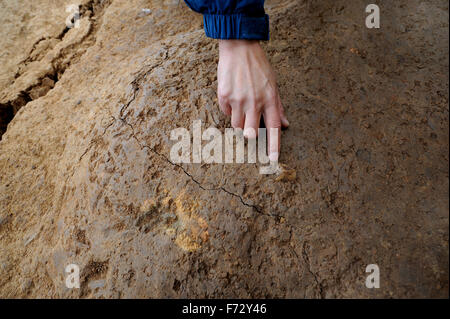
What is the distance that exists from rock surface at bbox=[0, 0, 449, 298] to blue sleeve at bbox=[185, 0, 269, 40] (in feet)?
0.68

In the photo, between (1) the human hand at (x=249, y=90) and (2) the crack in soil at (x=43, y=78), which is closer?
(1) the human hand at (x=249, y=90)

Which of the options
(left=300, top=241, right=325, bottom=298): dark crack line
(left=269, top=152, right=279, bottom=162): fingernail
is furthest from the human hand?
(left=300, top=241, right=325, bottom=298): dark crack line

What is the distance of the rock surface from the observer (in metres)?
0.91

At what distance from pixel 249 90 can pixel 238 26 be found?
0.19 meters

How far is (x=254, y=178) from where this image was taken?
39.1 inches

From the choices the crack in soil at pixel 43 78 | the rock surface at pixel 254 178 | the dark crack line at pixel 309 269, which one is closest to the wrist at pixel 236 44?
the rock surface at pixel 254 178

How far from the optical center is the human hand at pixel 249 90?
0.99 m

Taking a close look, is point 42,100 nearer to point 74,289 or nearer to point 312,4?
point 74,289

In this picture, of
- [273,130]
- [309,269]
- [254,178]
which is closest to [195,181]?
[254,178]

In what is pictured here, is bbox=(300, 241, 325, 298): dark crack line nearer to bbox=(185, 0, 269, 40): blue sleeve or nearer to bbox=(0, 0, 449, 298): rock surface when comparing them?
bbox=(0, 0, 449, 298): rock surface

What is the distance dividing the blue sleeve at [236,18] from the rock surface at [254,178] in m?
0.21

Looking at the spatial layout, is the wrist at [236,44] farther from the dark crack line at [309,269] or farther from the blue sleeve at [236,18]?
the dark crack line at [309,269]

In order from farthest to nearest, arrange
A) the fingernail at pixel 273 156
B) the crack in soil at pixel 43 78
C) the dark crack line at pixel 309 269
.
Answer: the crack in soil at pixel 43 78 < the fingernail at pixel 273 156 < the dark crack line at pixel 309 269

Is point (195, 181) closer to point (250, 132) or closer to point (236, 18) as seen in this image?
point (250, 132)
